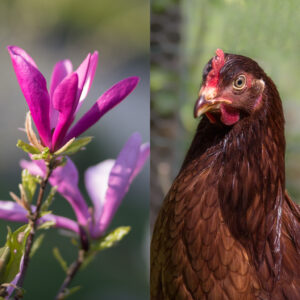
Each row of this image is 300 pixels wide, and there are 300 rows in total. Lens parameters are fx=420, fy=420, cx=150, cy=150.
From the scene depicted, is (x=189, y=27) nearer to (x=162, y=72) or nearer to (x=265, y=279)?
(x=162, y=72)

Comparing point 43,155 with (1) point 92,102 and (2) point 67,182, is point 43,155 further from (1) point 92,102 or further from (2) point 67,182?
(1) point 92,102

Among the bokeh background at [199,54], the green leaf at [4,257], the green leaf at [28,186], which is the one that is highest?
the bokeh background at [199,54]

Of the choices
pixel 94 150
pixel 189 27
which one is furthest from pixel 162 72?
pixel 94 150

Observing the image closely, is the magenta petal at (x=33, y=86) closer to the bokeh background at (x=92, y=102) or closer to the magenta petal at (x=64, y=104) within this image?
Answer: the magenta petal at (x=64, y=104)

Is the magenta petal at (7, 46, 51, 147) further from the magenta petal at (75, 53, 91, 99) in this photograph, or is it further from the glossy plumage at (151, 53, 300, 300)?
the glossy plumage at (151, 53, 300, 300)

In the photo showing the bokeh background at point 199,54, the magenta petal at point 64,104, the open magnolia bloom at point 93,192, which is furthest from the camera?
the bokeh background at point 199,54

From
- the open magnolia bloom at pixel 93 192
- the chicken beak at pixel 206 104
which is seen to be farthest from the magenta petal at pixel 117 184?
the chicken beak at pixel 206 104

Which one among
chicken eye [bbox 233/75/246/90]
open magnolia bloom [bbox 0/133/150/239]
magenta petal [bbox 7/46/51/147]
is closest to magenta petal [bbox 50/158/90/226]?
open magnolia bloom [bbox 0/133/150/239]
